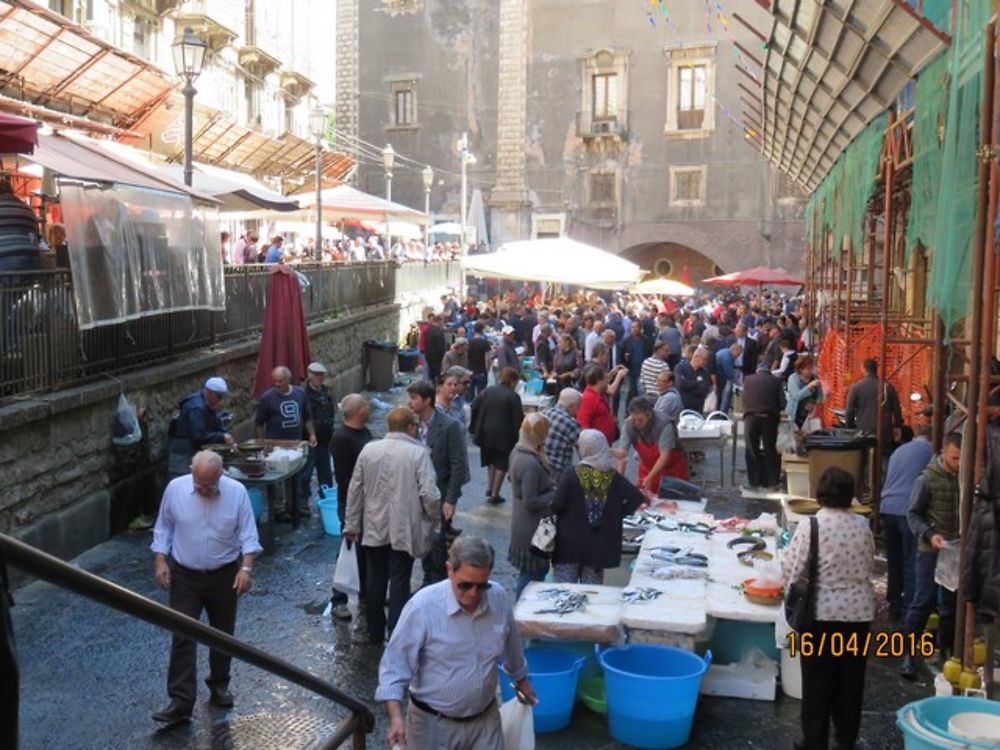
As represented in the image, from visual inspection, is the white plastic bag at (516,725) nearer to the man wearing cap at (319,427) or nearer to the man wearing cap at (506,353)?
the man wearing cap at (319,427)

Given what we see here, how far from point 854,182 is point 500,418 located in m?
5.27

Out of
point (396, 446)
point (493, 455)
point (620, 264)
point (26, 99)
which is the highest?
point (26, 99)

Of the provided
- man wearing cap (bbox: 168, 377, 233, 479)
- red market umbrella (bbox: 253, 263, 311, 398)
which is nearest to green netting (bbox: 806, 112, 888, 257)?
red market umbrella (bbox: 253, 263, 311, 398)

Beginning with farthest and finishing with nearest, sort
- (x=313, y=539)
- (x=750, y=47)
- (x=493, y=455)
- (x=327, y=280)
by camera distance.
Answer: (x=750, y=47), (x=327, y=280), (x=493, y=455), (x=313, y=539)

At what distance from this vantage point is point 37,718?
21.6 feet

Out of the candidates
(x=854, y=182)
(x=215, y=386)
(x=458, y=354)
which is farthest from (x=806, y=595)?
(x=458, y=354)

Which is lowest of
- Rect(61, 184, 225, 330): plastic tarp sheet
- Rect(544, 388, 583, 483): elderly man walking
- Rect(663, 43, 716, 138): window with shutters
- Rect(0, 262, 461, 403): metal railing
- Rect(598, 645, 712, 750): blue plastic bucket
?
Rect(598, 645, 712, 750): blue plastic bucket

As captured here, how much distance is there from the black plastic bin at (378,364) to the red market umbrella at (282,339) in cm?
820

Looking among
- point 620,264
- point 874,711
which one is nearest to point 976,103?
point 874,711

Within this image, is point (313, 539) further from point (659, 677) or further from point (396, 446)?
point (659, 677)

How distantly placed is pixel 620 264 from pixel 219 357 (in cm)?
937

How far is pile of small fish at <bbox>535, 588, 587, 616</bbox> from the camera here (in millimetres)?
6898

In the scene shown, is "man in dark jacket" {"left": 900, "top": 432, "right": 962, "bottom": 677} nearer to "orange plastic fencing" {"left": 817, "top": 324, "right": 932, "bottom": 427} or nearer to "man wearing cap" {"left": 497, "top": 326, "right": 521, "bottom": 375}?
"orange plastic fencing" {"left": 817, "top": 324, "right": 932, "bottom": 427}
